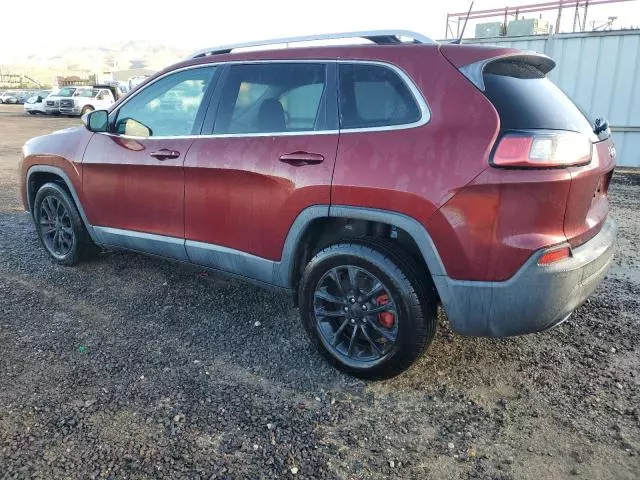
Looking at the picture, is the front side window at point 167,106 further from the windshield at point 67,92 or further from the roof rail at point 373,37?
the windshield at point 67,92

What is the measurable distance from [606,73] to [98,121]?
31.7ft

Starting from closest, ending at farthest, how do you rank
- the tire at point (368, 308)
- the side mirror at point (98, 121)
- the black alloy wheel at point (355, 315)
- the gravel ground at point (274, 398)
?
the gravel ground at point (274, 398) < the tire at point (368, 308) < the black alloy wheel at point (355, 315) < the side mirror at point (98, 121)

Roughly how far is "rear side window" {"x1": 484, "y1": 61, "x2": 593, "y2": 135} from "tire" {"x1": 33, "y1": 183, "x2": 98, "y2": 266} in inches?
139

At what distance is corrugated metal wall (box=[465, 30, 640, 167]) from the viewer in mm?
9828

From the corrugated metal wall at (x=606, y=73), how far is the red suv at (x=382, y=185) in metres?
8.33

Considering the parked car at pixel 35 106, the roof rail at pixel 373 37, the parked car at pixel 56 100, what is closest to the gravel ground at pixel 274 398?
the roof rail at pixel 373 37

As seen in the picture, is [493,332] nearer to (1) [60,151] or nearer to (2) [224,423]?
(2) [224,423]

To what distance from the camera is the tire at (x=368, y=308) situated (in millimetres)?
2693

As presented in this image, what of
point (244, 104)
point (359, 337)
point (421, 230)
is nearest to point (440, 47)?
point (421, 230)

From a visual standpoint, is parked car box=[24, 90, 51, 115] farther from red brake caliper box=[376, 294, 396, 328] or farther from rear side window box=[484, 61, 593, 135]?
A: rear side window box=[484, 61, 593, 135]

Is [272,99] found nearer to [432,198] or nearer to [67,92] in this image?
[432,198]

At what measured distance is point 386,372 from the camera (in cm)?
287

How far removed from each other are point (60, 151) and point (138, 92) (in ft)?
3.27

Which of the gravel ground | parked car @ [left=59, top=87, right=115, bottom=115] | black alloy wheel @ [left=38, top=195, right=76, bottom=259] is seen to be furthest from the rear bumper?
parked car @ [left=59, top=87, right=115, bottom=115]
